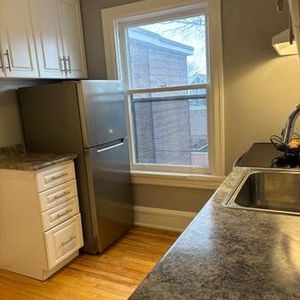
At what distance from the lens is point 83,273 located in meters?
2.26

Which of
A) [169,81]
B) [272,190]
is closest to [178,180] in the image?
[169,81]

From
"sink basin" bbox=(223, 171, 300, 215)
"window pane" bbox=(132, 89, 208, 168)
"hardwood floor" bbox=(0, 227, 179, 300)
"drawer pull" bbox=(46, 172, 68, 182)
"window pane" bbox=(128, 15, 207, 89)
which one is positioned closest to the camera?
→ "sink basin" bbox=(223, 171, 300, 215)

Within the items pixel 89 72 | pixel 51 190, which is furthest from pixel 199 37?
pixel 51 190

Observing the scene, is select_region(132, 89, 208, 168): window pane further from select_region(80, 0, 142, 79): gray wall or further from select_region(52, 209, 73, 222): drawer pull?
select_region(52, 209, 73, 222): drawer pull

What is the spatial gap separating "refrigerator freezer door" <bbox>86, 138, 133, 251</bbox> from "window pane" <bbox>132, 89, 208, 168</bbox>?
0.25m

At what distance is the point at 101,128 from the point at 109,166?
35cm

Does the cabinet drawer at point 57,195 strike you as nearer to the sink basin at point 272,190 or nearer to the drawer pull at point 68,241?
the drawer pull at point 68,241

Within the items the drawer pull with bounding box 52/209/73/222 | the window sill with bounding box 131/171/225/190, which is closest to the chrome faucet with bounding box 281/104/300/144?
the window sill with bounding box 131/171/225/190

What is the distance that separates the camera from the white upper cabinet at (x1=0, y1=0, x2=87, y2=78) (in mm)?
2096

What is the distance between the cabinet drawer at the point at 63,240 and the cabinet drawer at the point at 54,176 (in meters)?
0.33

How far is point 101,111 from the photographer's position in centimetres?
242

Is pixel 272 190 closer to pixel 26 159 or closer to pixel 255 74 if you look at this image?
pixel 255 74

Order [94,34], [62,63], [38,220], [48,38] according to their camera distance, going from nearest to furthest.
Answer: [38,220] < [48,38] < [62,63] < [94,34]

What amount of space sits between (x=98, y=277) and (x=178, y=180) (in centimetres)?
107
